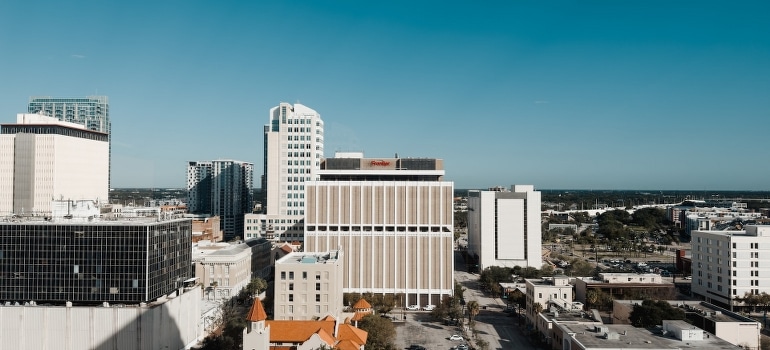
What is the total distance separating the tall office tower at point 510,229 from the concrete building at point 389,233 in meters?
36.5

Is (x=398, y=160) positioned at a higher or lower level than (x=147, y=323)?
higher

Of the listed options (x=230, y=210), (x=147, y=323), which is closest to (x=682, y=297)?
(x=147, y=323)

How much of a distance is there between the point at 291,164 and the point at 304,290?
64.8 meters

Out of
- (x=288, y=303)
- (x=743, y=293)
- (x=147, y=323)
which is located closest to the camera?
(x=147, y=323)

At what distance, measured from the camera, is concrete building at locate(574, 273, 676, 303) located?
80.6 meters

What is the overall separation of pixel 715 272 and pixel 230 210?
148m

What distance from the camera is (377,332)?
180ft

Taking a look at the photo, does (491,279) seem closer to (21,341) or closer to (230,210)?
(21,341)

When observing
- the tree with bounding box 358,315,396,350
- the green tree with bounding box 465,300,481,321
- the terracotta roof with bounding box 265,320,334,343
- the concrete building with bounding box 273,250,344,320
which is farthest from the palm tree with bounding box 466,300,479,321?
the terracotta roof with bounding box 265,320,334,343

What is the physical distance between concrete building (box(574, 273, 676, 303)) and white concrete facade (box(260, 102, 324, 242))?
64829 millimetres

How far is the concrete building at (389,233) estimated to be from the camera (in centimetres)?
8325

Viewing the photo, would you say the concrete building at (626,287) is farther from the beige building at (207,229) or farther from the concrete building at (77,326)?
the beige building at (207,229)

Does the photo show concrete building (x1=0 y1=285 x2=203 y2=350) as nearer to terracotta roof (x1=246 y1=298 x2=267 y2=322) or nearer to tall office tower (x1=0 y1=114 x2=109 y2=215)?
terracotta roof (x1=246 y1=298 x2=267 y2=322)

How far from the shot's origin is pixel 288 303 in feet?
200
